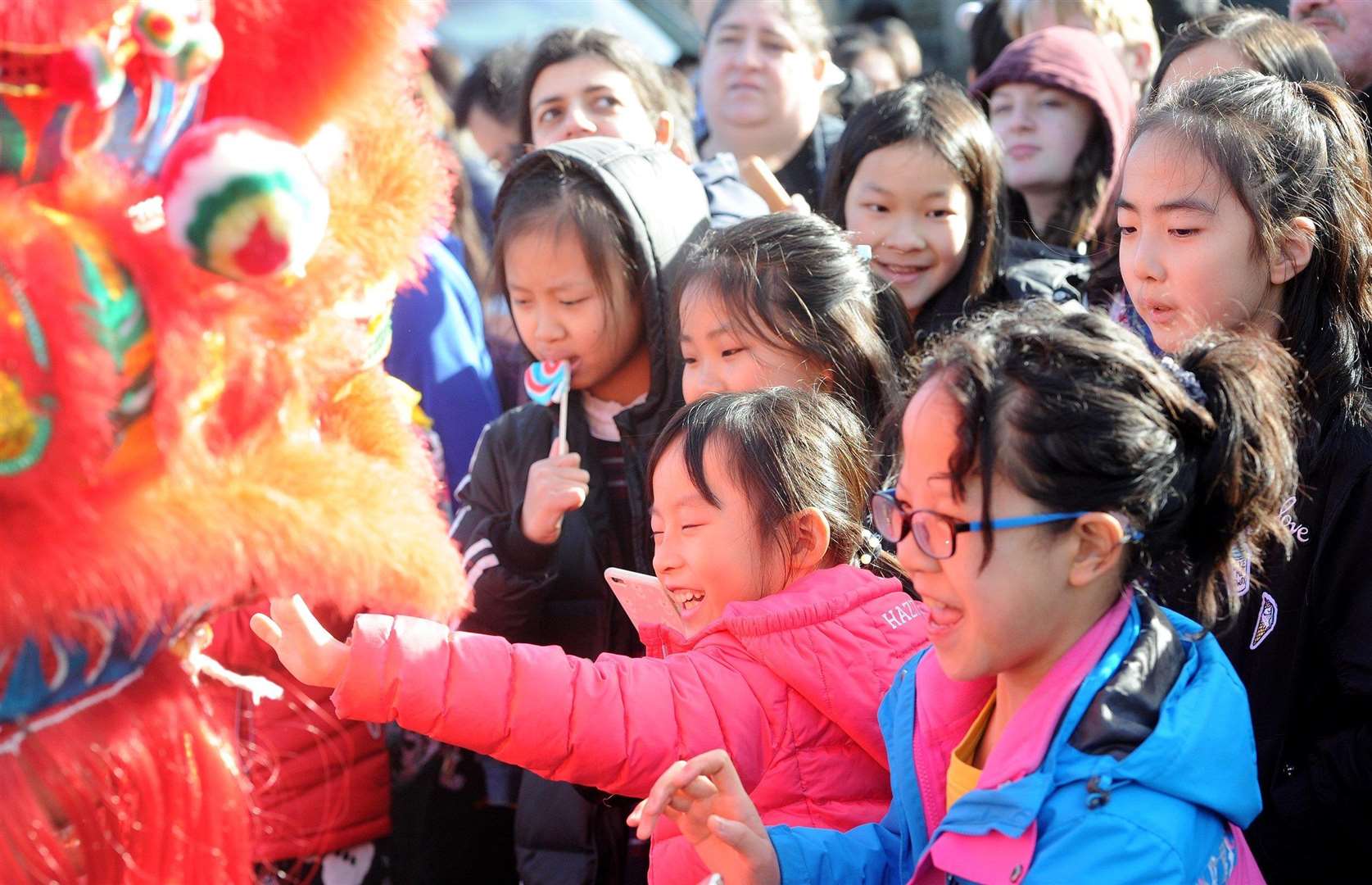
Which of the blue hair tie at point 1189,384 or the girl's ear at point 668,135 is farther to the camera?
the girl's ear at point 668,135

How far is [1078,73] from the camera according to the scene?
3.44 m

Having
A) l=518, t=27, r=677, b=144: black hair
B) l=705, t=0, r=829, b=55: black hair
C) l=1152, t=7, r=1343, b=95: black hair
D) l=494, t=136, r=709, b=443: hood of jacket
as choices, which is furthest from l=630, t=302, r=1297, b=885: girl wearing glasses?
l=705, t=0, r=829, b=55: black hair

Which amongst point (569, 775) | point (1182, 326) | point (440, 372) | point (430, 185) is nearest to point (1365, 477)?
point (1182, 326)

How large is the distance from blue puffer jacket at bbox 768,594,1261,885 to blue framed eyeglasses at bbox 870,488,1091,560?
18 centimetres

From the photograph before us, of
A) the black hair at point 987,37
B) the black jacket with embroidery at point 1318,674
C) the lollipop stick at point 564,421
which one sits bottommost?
the black jacket with embroidery at point 1318,674

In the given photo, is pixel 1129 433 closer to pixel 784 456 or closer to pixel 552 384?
pixel 784 456

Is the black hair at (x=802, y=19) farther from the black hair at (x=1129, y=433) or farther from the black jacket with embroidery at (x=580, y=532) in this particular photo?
the black hair at (x=1129, y=433)

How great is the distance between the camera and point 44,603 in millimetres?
1105

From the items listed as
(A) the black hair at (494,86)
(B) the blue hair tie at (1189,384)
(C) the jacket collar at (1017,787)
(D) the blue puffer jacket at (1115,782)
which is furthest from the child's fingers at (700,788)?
(A) the black hair at (494,86)

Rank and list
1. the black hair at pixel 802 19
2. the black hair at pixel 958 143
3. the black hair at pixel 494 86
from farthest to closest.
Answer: the black hair at pixel 494 86 → the black hair at pixel 802 19 → the black hair at pixel 958 143

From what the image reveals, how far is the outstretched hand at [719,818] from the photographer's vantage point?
1.59m

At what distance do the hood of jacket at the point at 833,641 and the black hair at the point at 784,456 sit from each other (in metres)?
0.13

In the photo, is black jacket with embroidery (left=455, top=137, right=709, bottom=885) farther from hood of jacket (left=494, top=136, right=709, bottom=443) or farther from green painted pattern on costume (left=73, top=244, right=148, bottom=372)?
green painted pattern on costume (left=73, top=244, right=148, bottom=372)

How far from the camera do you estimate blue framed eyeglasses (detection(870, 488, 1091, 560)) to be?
1.55 metres
